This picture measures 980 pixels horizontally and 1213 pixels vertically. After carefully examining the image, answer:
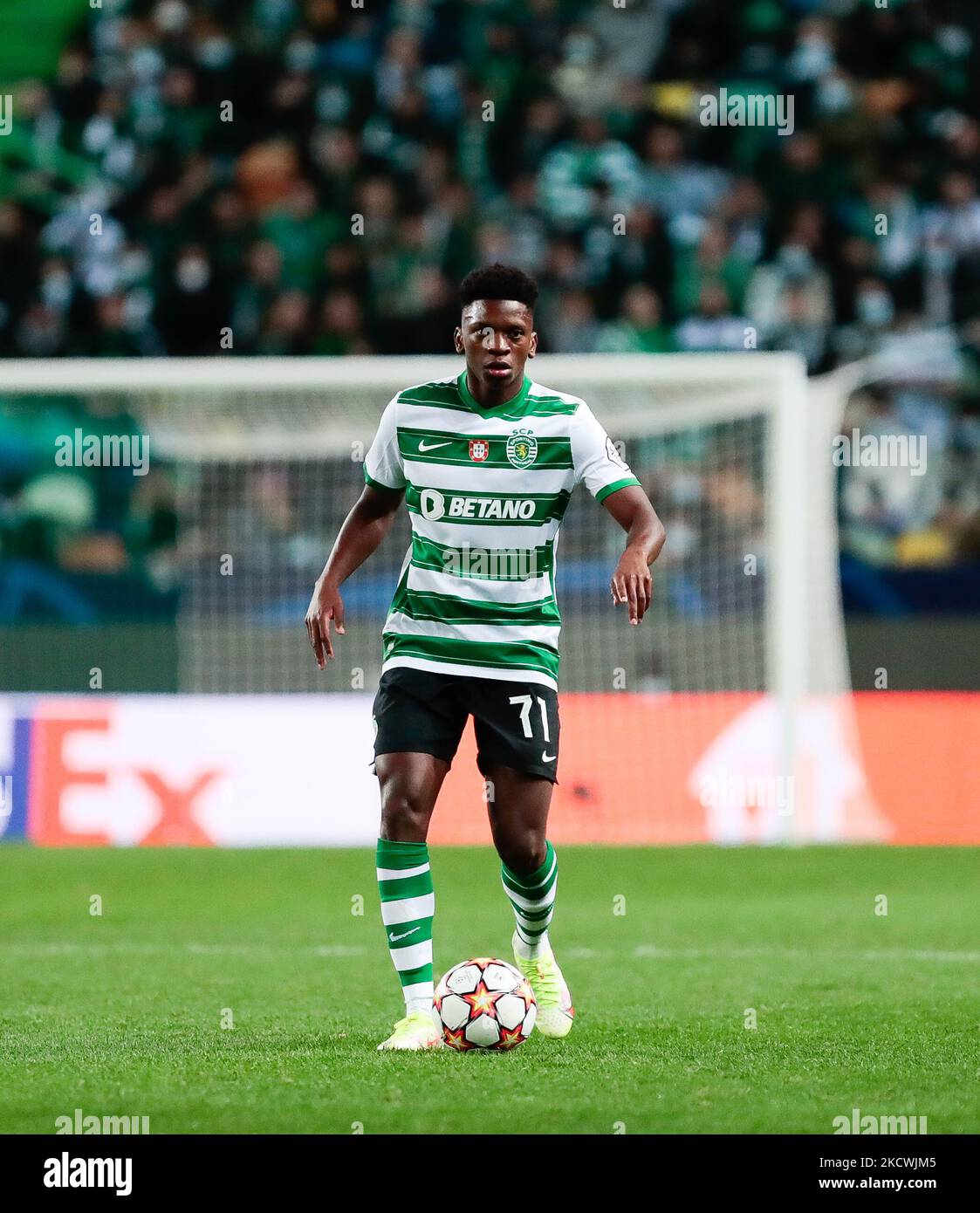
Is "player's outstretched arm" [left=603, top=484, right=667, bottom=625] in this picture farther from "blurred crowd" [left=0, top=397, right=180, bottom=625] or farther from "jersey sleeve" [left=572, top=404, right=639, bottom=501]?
"blurred crowd" [left=0, top=397, right=180, bottom=625]

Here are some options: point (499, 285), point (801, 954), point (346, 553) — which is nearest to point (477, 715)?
point (346, 553)

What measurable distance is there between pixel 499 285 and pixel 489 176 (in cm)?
1213

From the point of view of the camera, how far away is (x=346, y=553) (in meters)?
5.91

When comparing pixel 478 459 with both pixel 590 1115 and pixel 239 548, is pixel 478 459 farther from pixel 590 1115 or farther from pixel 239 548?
pixel 239 548

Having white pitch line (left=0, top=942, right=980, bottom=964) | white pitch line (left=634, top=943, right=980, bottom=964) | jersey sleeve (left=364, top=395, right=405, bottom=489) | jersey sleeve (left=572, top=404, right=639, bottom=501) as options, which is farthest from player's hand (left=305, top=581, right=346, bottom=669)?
white pitch line (left=634, top=943, right=980, bottom=964)

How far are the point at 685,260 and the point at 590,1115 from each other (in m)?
12.3

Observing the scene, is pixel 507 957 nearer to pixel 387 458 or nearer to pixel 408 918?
pixel 408 918

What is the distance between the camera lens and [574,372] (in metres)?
12.3

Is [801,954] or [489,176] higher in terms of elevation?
[489,176]

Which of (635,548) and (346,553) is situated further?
(346,553)

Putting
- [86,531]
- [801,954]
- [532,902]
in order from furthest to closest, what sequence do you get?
[86,531] < [801,954] < [532,902]

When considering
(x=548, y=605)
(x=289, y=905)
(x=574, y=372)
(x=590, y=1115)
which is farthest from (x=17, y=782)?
(x=590, y=1115)

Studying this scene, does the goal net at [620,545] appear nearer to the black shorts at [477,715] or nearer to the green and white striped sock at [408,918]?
the black shorts at [477,715]

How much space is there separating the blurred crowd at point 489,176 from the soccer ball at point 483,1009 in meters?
10.4
